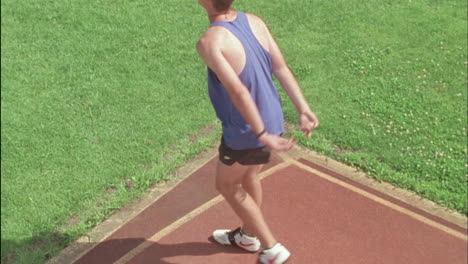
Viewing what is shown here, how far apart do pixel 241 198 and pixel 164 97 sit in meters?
2.58

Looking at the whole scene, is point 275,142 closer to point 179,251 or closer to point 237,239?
point 237,239

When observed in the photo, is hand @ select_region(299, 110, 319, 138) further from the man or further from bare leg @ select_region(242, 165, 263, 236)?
bare leg @ select_region(242, 165, 263, 236)

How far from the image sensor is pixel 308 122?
3574mm

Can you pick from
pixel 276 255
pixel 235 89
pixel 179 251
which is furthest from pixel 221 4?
pixel 179 251

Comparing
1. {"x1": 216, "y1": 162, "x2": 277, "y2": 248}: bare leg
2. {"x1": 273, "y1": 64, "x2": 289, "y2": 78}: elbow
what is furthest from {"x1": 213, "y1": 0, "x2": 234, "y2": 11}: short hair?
{"x1": 216, "y1": 162, "x2": 277, "y2": 248}: bare leg

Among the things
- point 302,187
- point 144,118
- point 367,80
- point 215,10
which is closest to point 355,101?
point 367,80

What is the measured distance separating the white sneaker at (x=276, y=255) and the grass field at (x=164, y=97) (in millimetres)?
1458

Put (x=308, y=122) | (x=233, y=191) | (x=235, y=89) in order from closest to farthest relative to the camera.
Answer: (x=235, y=89)
(x=308, y=122)
(x=233, y=191)

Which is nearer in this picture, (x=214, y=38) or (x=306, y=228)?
(x=214, y=38)

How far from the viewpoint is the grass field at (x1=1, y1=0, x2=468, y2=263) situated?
509 centimetres

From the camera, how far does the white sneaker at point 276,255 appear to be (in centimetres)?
407

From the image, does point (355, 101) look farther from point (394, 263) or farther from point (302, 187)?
point (394, 263)

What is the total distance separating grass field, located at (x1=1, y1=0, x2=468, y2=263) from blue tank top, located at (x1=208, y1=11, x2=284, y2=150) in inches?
71.1

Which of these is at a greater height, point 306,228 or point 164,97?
point 164,97
